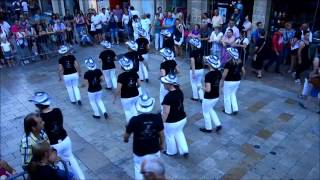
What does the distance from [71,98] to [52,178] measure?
6.09 m

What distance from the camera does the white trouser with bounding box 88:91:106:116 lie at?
868cm

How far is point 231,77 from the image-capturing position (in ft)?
27.5

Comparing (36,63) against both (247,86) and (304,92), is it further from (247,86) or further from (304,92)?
(304,92)

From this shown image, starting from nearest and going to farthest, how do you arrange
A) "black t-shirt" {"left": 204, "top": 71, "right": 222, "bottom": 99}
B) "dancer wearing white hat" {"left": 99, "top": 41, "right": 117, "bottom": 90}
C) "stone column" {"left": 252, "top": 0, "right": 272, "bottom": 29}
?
1. "black t-shirt" {"left": 204, "top": 71, "right": 222, "bottom": 99}
2. "dancer wearing white hat" {"left": 99, "top": 41, "right": 117, "bottom": 90}
3. "stone column" {"left": 252, "top": 0, "right": 272, "bottom": 29}

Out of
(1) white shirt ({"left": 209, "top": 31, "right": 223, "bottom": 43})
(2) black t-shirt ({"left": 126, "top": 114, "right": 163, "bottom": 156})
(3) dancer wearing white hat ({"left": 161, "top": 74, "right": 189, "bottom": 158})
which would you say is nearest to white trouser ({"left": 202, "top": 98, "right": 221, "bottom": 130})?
(3) dancer wearing white hat ({"left": 161, "top": 74, "right": 189, "bottom": 158})

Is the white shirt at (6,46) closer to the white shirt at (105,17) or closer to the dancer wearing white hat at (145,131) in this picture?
the white shirt at (105,17)

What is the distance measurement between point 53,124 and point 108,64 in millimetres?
4792

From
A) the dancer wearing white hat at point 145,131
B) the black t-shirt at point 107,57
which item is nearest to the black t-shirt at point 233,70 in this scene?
the dancer wearing white hat at point 145,131

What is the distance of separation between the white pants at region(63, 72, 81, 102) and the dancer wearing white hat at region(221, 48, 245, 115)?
171 inches

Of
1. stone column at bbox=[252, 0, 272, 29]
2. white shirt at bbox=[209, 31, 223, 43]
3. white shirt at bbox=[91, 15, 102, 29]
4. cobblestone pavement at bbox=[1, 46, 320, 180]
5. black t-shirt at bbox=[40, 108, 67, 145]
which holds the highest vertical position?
stone column at bbox=[252, 0, 272, 29]

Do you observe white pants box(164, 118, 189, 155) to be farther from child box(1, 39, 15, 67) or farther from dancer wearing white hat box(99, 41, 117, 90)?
child box(1, 39, 15, 67)

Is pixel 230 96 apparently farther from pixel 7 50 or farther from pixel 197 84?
pixel 7 50

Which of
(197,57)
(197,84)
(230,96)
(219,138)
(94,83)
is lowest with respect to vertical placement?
(219,138)

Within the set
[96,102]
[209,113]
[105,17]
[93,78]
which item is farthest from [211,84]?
[105,17]
